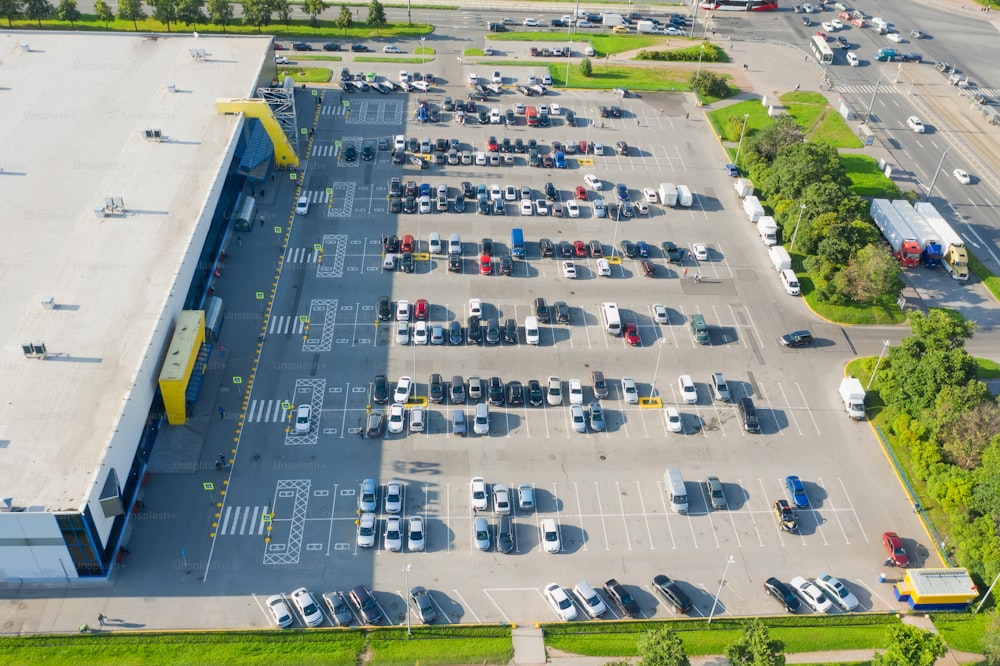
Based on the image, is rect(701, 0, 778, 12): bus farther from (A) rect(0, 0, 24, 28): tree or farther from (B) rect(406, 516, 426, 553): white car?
(B) rect(406, 516, 426, 553): white car

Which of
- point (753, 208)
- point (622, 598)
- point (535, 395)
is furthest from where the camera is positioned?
point (753, 208)

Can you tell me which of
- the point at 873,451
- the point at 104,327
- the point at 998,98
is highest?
the point at 998,98

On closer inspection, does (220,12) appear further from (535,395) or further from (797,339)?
(797,339)

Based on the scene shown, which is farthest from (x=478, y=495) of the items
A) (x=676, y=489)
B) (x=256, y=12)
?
(x=256, y=12)

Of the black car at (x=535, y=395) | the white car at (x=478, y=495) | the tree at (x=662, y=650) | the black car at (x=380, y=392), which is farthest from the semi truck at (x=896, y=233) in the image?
the tree at (x=662, y=650)

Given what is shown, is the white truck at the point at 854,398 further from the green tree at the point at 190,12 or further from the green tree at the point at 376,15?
the green tree at the point at 190,12

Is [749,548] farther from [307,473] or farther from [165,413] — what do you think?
[165,413]

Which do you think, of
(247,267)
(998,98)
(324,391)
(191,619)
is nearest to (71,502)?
(191,619)
